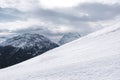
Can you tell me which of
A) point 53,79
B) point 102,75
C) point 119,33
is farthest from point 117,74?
point 119,33

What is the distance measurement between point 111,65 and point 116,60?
533mm

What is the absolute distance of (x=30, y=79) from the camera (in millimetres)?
11469

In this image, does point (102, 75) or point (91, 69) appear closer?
point (102, 75)

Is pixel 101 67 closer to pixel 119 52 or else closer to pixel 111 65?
pixel 111 65

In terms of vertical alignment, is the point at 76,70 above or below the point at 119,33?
below

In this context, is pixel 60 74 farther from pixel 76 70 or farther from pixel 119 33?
pixel 119 33

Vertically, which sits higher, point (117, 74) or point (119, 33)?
point (119, 33)

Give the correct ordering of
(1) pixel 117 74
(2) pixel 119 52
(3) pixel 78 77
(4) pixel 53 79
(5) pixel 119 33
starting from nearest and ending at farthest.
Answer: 1. (1) pixel 117 74
2. (3) pixel 78 77
3. (4) pixel 53 79
4. (2) pixel 119 52
5. (5) pixel 119 33

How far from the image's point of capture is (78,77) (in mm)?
9039

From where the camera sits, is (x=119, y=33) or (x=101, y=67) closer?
(x=101, y=67)

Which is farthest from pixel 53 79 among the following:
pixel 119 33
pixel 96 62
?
pixel 119 33

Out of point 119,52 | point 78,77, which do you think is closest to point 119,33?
point 119,52

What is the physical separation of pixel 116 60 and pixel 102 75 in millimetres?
1487

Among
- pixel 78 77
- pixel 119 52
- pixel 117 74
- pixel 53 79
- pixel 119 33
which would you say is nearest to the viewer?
pixel 117 74
